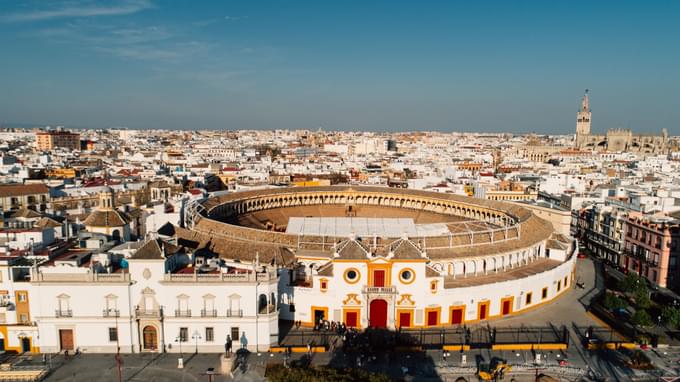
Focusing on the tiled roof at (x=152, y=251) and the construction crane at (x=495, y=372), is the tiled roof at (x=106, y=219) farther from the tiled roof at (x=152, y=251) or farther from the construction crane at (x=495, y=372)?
the construction crane at (x=495, y=372)

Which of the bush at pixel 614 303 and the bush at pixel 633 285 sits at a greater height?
the bush at pixel 633 285

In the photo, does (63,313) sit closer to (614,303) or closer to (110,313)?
(110,313)

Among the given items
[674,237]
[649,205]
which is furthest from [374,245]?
[649,205]

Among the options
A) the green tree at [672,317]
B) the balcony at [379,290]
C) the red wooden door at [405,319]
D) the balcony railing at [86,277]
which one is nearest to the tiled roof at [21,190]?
the balcony railing at [86,277]

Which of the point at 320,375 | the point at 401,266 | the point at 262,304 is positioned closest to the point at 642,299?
the point at 401,266

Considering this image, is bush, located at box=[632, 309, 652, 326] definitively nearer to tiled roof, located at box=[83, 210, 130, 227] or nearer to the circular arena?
the circular arena

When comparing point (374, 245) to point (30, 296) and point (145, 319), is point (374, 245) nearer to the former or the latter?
point (145, 319)
